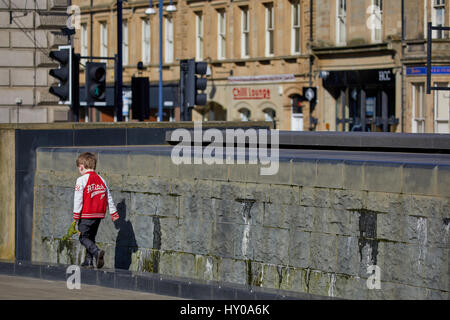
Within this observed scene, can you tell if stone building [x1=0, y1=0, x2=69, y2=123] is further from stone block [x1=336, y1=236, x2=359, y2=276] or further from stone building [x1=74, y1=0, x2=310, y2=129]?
stone building [x1=74, y1=0, x2=310, y2=129]

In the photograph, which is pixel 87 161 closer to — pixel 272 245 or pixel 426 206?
pixel 272 245

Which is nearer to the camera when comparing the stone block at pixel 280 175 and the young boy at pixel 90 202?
the stone block at pixel 280 175

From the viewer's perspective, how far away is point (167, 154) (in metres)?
14.8

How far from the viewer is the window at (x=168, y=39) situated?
57688mm

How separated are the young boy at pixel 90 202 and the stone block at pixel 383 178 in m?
3.27

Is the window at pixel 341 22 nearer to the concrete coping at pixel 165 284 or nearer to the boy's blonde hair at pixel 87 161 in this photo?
the concrete coping at pixel 165 284

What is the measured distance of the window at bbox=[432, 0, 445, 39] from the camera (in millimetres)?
41781

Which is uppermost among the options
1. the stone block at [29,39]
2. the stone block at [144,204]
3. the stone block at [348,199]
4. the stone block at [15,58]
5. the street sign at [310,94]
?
the street sign at [310,94]

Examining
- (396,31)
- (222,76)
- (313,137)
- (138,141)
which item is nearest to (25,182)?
(138,141)

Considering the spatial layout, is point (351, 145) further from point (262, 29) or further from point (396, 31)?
point (262, 29)

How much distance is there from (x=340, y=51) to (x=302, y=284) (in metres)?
34.4

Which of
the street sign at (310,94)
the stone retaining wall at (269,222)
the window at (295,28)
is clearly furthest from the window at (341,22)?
the stone retaining wall at (269,222)

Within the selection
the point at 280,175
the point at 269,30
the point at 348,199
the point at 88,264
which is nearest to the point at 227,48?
the point at 269,30
